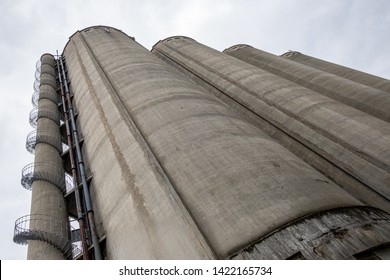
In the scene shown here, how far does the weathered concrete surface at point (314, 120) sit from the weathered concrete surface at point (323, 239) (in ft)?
13.0

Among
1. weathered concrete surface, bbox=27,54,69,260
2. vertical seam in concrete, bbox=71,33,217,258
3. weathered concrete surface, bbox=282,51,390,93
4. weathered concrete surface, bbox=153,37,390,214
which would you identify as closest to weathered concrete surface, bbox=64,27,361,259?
vertical seam in concrete, bbox=71,33,217,258

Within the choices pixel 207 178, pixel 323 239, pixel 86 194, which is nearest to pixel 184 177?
pixel 207 178

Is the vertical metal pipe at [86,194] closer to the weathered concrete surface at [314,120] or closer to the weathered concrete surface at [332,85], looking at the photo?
the weathered concrete surface at [314,120]

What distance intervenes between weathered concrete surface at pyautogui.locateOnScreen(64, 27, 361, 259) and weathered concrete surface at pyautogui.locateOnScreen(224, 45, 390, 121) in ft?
22.5

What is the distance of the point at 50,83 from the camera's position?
22703 mm

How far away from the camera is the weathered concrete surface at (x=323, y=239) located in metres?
7.13

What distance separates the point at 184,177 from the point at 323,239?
12.1 ft

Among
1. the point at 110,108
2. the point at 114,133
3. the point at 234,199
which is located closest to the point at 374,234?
the point at 234,199

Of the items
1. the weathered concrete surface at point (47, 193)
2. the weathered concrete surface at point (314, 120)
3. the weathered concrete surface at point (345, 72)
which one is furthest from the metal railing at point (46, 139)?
the weathered concrete surface at point (345, 72)

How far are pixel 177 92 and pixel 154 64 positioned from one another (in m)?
4.35

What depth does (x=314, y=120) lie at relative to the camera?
1398 centimetres

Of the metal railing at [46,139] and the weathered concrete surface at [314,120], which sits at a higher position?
the metal railing at [46,139]

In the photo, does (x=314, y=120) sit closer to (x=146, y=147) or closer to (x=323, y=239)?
(x=146, y=147)

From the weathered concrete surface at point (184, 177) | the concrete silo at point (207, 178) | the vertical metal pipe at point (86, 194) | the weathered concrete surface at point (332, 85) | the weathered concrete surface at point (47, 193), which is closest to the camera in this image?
the concrete silo at point (207, 178)
